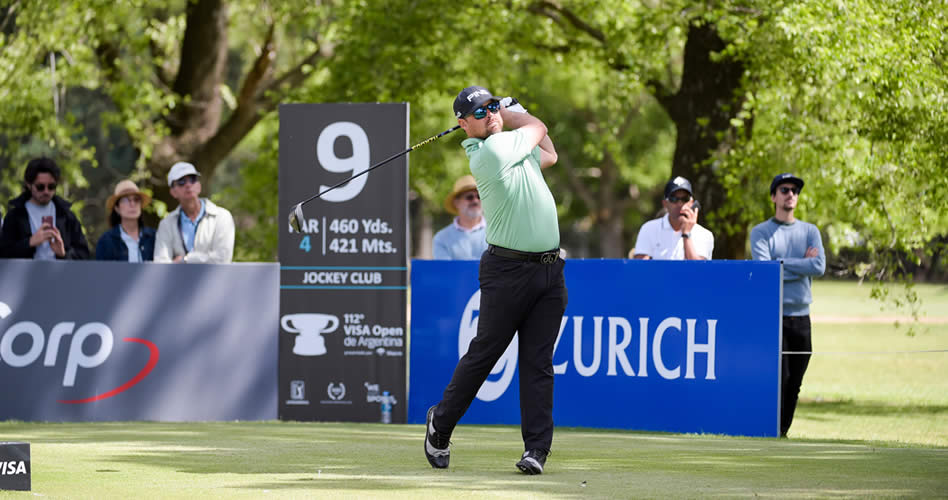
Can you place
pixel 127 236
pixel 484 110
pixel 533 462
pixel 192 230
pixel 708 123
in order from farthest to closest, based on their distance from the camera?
pixel 708 123
pixel 127 236
pixel 192 230
pixel 484 110
pixel 533 462

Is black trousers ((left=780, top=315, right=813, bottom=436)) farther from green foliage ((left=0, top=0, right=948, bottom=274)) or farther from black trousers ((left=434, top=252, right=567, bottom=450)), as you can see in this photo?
black trousers ((left=434, top=252, right=567, bottom=450))

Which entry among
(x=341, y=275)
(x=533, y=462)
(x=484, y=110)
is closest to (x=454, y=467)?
(x=533, y=462)

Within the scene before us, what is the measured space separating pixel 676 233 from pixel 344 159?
9.19 ft

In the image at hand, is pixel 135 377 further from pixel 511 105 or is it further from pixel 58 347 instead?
pixel 511 105

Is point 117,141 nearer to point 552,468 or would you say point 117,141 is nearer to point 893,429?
point 893,429

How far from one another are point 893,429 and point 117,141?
20.4 meters

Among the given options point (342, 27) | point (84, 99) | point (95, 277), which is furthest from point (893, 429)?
point (84, 99)

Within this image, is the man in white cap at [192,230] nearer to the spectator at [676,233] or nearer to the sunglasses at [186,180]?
the sunglasses at [186,180]

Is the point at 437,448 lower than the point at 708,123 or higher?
lower

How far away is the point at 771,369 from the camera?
950cm

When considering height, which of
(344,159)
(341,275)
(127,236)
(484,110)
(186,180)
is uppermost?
(484,110)

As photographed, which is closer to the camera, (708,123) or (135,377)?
(135,377)

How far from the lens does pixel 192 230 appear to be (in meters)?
10.8

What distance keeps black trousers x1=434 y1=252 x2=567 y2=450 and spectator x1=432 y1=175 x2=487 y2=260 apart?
405 centimetres
